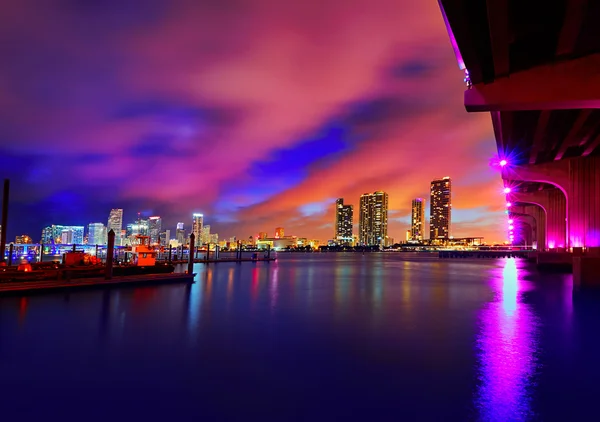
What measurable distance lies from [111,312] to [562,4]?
18.9 meters

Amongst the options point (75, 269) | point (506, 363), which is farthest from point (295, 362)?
point (75, 269)

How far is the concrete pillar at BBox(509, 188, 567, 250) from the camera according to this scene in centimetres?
5175

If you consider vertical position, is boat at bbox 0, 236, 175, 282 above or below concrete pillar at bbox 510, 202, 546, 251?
below

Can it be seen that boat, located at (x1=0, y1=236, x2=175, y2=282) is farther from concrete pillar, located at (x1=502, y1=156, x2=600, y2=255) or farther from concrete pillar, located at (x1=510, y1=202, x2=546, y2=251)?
concrete pillar, located at (x1=510, y1=202, x2=546, y2=251)

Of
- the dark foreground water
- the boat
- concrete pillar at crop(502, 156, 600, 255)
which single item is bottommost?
the dark foreground water

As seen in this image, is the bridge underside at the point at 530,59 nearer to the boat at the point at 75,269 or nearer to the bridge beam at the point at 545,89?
the bridge beam at the point at 545,89

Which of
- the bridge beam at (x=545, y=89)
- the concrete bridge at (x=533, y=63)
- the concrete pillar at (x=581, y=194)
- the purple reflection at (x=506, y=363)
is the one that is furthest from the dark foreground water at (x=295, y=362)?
the concrete pillar at (x=581, y=194)

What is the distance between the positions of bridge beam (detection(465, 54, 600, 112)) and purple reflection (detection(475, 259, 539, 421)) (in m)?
8.37

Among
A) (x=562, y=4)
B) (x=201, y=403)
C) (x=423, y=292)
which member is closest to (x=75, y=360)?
(x=201, y=403)

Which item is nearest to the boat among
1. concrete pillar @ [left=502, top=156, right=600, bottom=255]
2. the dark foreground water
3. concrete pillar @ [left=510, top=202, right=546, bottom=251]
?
the dark foreground water

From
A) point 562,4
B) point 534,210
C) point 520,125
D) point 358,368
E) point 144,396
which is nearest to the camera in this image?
point 144,396

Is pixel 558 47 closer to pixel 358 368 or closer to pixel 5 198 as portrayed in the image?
pixel 358 368

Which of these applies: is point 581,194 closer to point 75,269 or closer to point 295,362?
point 295,362

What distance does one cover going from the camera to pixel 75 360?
9.93m
